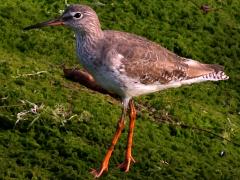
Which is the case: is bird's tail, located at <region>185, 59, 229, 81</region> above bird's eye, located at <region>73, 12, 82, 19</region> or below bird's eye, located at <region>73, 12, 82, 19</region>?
below

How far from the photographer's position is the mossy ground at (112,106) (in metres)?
6.99

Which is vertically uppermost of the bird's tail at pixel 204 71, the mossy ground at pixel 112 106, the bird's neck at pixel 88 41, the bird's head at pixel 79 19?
the bird's head at pixel 79 19

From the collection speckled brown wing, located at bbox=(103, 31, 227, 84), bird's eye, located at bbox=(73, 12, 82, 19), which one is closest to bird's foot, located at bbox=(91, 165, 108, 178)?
speckled brown wing, located at bbox=(103, 31, 227, 84)

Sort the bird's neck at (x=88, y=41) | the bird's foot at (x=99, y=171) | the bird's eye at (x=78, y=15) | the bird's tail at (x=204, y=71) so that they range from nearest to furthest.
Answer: the bird's foot at (x=99, y=171) → the bird's neck at (x=88, y=41) → the bird's eye at (x=78, y=15) → the bird's tail at (x=204, y=71)

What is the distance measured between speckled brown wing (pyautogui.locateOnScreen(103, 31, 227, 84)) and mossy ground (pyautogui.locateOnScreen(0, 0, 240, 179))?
712mm

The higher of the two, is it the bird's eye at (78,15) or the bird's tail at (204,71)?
the bird's eye at (78,15)

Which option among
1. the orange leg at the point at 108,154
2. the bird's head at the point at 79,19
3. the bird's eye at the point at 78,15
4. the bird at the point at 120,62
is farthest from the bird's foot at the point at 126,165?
the bird's eye at the point at 78,15

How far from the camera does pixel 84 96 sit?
8.01 meters

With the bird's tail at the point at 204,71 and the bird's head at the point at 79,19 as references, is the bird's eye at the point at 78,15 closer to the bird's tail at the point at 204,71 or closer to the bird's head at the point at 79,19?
the bird's head at the point at 79,19

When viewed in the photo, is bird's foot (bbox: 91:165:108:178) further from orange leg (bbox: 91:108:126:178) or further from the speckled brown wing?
the speckled brown wing

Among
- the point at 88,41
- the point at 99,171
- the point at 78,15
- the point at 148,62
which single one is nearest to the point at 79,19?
the point at 78,15

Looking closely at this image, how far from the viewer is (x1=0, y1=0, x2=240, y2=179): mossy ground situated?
6.99 meters

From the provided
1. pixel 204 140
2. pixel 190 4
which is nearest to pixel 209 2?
pixel 190 4

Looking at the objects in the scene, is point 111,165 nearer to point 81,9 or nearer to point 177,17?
point 81,9
